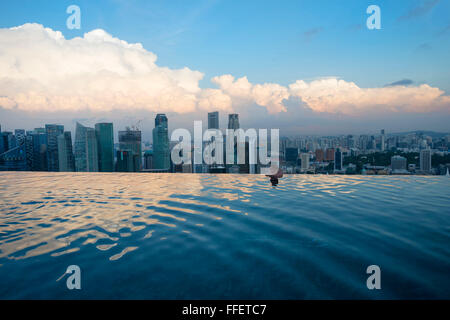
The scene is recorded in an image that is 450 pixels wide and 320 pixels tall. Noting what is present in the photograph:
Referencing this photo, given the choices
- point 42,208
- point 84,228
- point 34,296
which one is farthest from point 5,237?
point 34,296

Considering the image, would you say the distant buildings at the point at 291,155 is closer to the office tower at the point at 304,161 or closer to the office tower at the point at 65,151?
the office tower at the point at 304,161

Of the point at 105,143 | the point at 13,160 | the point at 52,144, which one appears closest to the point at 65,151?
the point at 52,144

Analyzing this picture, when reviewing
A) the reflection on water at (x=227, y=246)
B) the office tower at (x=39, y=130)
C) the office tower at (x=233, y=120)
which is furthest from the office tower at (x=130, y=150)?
the reflection on water at (x=227, y=246)

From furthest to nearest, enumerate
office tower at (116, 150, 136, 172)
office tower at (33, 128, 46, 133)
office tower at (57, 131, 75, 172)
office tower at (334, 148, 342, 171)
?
1. office tower at (116, 150, 136, 172)
2. office tower at (33, 128, 46, 133)
3. office tower at (57, 131, 75, 172)
4. office tower at (334, 148, 342, 171)

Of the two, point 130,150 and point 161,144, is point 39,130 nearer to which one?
point 130,150

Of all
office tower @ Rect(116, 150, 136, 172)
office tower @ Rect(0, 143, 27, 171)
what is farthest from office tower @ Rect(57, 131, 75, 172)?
office tower @ Rect(116, 150, 136, 172)

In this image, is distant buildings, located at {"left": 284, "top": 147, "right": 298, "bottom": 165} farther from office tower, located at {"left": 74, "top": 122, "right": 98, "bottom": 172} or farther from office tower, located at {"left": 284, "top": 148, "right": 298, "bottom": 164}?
office tower, located at {"left": 74, "top": 122, "right": 98, "bottom": 172}

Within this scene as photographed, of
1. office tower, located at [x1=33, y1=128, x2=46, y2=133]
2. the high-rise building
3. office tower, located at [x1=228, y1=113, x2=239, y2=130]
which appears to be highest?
office tower, located at [x1=228, y1=113, x2=239, y2=130]
